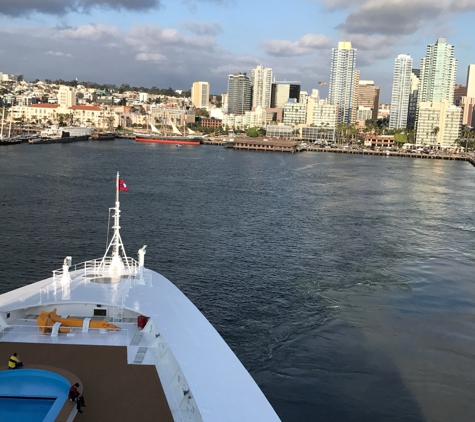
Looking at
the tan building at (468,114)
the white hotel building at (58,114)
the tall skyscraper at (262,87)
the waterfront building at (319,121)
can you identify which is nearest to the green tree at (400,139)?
the waterfront building at (319,121)

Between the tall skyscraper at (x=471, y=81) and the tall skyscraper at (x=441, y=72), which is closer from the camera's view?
the tall skyscraper at (x=441, y=72)

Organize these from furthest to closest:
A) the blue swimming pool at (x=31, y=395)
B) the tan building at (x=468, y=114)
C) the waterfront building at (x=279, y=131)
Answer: the tan building at (x=468, y=114), the waterfront building at (x=279, y=131), the blue swimming pool at (x=31, y=395)

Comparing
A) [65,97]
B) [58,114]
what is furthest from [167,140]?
[65,97]

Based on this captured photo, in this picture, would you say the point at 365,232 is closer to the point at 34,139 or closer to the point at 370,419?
the point at 370,419

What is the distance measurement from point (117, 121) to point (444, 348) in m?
122

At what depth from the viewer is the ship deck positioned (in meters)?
5.29

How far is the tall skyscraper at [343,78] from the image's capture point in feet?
572

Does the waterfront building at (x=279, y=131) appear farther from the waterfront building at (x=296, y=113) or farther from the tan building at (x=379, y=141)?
the waterfront building at (x=296, y=113)

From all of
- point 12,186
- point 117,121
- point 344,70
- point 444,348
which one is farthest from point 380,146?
point 444,348

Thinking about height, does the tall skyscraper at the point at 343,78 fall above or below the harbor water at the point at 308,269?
above

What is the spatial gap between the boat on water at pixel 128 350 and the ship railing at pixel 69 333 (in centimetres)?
1

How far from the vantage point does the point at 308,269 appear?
17.7 metres

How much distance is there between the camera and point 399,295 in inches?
591

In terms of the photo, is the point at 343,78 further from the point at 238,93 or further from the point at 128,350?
the point at 128,350
